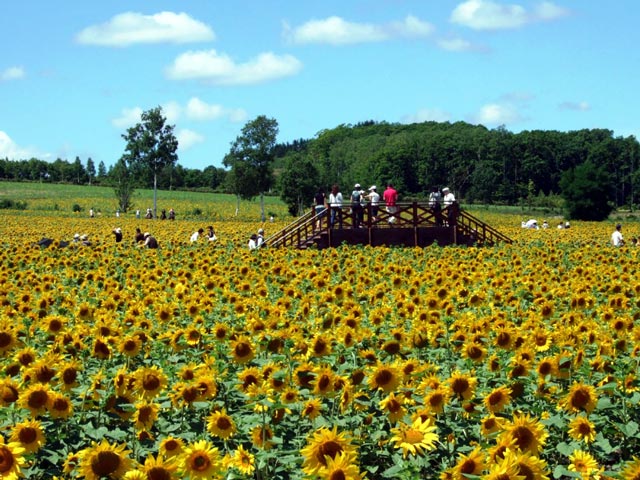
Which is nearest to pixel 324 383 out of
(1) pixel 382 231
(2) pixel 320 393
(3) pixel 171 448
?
(2) pixel 320 393

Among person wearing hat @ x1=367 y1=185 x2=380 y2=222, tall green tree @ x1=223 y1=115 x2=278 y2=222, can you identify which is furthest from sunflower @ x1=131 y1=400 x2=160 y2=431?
tall green tree @ x1=223 y1=115 x2=278 y2=222

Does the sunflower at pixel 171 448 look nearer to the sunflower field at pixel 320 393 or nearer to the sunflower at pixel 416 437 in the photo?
the sunflower field at pixel 320 393

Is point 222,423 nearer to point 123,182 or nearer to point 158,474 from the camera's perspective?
point 158,474

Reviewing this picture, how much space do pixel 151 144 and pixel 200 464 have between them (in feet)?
221

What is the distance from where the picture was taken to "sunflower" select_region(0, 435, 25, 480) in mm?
4086

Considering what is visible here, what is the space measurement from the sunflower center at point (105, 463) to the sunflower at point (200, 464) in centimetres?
29

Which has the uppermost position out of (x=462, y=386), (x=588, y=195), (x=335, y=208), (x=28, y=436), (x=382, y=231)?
(x=588, y=195)

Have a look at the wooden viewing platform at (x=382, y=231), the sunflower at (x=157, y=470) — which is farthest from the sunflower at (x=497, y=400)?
the wooden viewing platform at (x=382, y=231)

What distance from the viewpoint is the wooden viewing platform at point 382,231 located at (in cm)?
2552

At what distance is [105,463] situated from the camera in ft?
13.3

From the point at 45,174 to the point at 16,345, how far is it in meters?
155

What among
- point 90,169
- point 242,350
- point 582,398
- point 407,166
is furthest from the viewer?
point 90,169

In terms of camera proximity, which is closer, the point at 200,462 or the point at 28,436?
the point at 200,462

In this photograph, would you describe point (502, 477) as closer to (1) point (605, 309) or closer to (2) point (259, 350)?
(2) point (259, 350)
